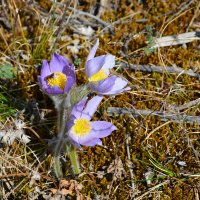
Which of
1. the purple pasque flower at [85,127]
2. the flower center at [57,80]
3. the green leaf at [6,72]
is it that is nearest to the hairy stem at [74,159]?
the purple pasque flower at [85,127]

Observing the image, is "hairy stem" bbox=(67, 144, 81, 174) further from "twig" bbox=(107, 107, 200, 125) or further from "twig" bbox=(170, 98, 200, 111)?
"twig" bbox=(170, 98, 200, 111)

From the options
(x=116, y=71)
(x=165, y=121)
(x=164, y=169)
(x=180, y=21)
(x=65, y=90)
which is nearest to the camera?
(x=65, y=90)

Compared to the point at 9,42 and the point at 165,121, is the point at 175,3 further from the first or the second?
the point at 9,42

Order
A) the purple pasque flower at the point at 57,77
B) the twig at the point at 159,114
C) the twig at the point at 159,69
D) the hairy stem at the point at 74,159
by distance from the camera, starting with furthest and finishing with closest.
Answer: the twig at the point at 159,69 → the twig at the point at 159,114 → the hairy stem at the point at 74,159 → the purple pasque flower at the point at 57,77

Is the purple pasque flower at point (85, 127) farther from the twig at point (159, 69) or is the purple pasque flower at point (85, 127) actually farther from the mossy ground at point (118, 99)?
the twig at point (159, 69)

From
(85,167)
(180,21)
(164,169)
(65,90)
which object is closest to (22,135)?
(85,167)
